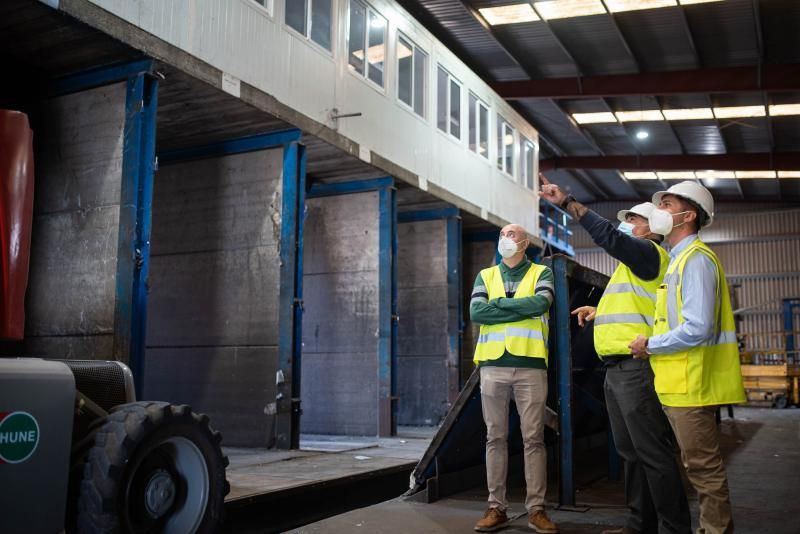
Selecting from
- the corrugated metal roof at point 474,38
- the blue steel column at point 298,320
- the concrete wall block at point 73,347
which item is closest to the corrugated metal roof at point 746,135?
the corrugated metal roof at point 474,38

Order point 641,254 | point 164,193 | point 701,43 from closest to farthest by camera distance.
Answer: point 641,254 → point 164,193 → point 701,43

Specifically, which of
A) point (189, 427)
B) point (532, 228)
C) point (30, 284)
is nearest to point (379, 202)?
point (30, 284)

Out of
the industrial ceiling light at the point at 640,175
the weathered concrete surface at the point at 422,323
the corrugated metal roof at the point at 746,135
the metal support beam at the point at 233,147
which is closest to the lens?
the metal support beam at the point at 233,147

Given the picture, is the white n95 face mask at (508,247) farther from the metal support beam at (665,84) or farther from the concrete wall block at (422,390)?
the metal support beam at (665,84)

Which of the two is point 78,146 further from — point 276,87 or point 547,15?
point 547,15

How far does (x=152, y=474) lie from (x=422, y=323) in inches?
437

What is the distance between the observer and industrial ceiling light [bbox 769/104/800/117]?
1909 cm

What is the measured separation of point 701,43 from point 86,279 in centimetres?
1345

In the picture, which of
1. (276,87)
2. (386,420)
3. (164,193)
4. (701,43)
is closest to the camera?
(276,87)

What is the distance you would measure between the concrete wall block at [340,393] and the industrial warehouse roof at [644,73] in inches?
280

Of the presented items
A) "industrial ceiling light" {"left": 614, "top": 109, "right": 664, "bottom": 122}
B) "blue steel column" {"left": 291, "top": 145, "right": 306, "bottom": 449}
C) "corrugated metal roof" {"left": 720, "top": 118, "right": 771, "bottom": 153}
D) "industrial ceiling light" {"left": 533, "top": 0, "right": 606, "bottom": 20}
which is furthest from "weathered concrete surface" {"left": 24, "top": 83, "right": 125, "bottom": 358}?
"corrugated metal roof" {"left": 720, "top": 118, "right": 771, "bottom": 153}

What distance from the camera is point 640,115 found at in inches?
805

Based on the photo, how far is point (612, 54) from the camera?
54.7 feet

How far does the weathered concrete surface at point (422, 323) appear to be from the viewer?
1488cm
